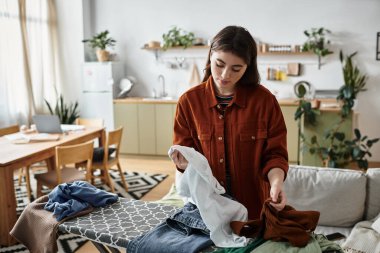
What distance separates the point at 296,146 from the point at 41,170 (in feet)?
11.3

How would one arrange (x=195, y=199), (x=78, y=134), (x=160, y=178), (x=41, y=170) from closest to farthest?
(x=195, y=199), (x=78, y=134), (x=160, y=178), (x=41, y=170)

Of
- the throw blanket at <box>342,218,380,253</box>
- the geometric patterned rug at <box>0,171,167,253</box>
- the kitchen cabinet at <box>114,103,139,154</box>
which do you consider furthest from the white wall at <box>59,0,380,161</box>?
the throw blanket at <box>342,218,380,253</box>

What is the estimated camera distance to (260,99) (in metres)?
1.51

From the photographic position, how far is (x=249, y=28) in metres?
5.71

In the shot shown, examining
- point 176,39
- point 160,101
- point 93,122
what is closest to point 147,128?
point 160,101

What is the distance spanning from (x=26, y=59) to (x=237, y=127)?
4673 millimetres

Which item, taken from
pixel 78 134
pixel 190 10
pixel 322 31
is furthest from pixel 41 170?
pixel 322 31

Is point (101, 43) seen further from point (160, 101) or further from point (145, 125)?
point (145, 125)

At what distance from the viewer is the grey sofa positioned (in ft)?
8.23

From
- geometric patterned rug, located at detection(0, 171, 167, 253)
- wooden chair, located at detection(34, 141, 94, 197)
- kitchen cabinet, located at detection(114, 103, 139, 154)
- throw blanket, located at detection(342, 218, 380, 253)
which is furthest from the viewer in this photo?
kitchen cabinet, located at detection(114, 103, 139, 154)

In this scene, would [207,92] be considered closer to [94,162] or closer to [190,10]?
[94,162]

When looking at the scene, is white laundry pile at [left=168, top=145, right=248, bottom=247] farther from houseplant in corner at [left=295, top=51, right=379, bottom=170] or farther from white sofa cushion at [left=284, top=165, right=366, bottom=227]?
houseplant in corner at [left=295, top=51, right=379, bottom=170]

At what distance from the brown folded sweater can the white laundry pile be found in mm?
43

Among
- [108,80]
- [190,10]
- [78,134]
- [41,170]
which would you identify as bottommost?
[41,170]
